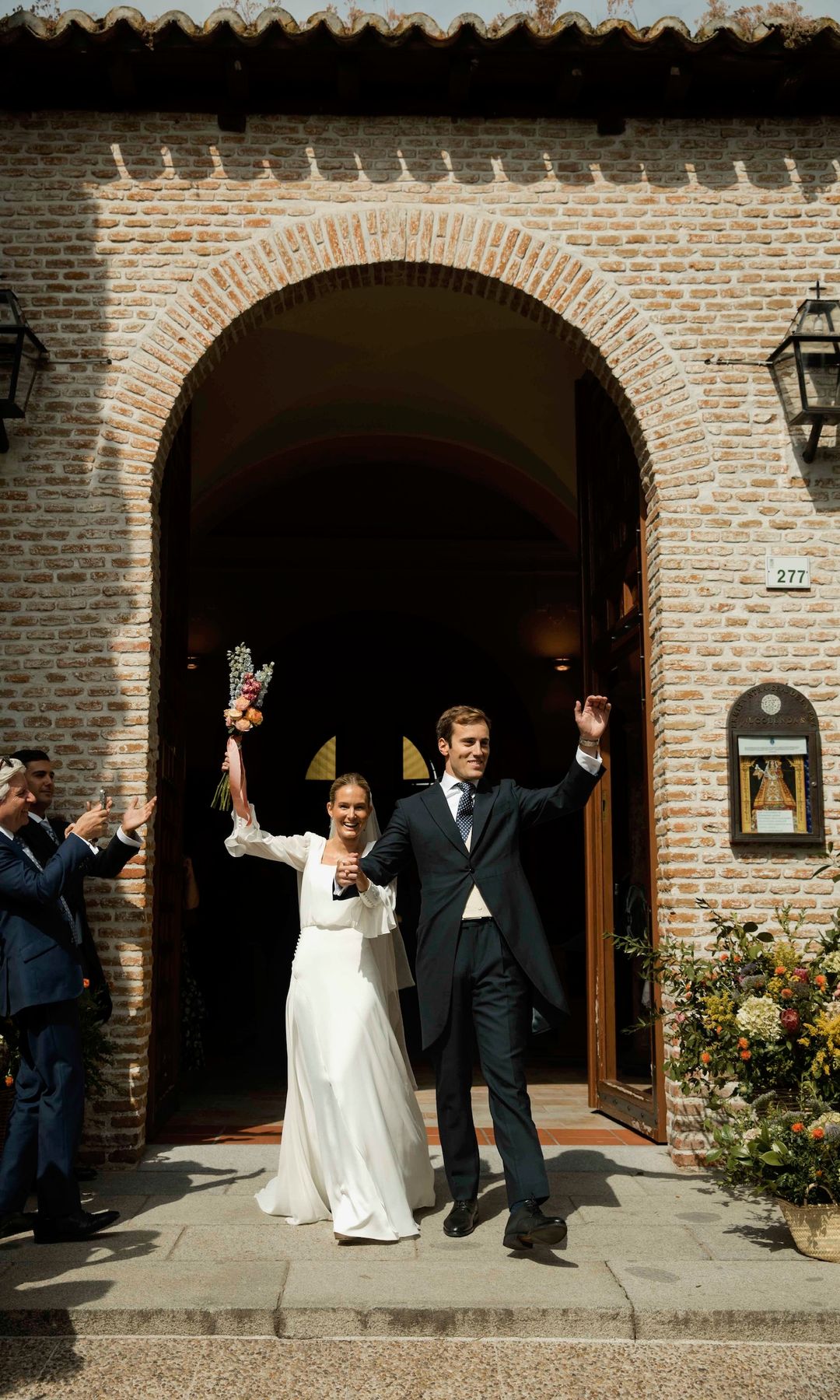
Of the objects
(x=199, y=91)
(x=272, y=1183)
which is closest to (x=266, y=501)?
(x=199, y=91)

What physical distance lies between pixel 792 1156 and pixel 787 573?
297cm

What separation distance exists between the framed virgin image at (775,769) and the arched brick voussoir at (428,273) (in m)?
1.24

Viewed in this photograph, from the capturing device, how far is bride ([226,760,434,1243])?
4.89 metres

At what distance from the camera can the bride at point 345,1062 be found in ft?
16.0

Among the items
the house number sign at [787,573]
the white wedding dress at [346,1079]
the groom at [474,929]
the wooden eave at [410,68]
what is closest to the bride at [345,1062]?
the white wedding dress at [346,1079]

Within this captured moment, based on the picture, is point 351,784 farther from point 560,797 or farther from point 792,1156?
point 792,1156

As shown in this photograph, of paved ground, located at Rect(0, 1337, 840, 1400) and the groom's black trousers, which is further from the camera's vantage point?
the groom's black trousers

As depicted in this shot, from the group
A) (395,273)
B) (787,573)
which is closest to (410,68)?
(395,273)

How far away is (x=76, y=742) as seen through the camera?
6.23 metres

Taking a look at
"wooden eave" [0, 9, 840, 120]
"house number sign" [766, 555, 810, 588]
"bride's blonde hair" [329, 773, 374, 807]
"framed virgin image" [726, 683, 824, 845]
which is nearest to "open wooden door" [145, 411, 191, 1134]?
"bride's blonde hair" [329, 773, 374, 807]

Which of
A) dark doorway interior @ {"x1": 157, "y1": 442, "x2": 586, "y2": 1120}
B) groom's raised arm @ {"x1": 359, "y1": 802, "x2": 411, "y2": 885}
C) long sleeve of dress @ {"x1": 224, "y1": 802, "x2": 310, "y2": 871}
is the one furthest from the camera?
dark doorway interior @ {"x1": 157, "y1": 442, "x2": 586, "y2": 1120}

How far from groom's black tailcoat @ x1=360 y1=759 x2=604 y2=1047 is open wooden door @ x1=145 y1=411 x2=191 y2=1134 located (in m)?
2.01

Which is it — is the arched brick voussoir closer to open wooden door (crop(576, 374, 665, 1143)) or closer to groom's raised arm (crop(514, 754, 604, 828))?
open wooden door (crop(576, 374, 665, 1143))

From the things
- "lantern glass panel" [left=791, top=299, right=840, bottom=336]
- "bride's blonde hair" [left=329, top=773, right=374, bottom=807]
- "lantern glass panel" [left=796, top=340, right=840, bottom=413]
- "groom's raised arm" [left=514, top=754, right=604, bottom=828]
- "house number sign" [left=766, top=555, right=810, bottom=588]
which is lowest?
"groom's raised arm" [left=514, top=754, right=604, bottom=828]
